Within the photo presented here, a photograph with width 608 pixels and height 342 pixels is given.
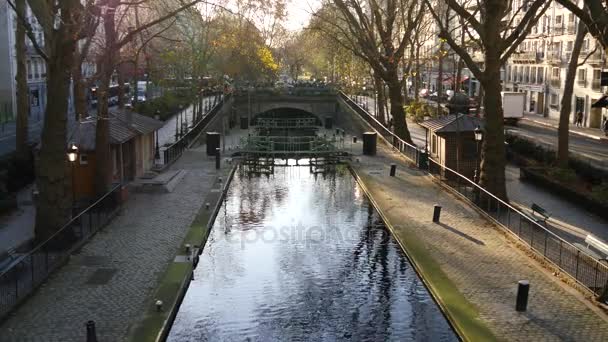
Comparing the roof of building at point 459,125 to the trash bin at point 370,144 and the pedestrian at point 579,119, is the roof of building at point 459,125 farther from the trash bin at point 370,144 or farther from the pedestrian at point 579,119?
the pedestrian at point 579,119

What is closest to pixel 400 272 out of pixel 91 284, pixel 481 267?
pixel 481 267

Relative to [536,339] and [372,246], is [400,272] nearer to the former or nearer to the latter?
[372,246]

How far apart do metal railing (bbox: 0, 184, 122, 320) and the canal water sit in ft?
13.3

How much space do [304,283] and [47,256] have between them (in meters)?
7.49

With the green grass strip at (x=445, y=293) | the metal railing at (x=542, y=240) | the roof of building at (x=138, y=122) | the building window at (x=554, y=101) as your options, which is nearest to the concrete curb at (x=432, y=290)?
the green grass strip at (x=445, y=293)

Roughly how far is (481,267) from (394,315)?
168 inches

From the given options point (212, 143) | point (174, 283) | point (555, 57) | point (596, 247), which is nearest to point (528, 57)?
point (555, 57)

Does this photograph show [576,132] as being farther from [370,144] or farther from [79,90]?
[79,90]

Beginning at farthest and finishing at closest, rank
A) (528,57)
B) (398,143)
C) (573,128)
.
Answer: (528,57)
(573,128)
(398,143)

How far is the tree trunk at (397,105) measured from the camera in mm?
48656

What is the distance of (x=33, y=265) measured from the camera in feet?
64.8

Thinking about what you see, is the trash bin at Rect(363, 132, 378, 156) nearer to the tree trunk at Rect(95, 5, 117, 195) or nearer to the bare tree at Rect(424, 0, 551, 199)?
the bare tree at Rect(424, 0, 551, 199)

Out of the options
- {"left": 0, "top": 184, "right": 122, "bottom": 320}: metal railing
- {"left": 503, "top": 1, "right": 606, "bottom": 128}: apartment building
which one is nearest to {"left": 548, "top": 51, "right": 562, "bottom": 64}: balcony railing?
{"left": 503, "top": 1, "right": 606, "bottom": 128}: apartment building

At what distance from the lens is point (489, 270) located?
68.9ft
